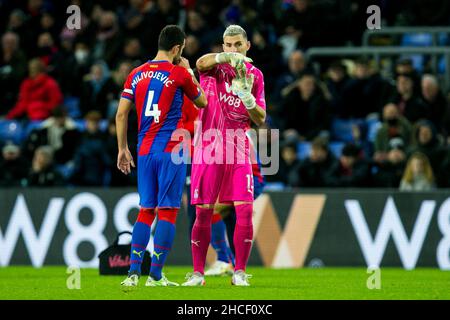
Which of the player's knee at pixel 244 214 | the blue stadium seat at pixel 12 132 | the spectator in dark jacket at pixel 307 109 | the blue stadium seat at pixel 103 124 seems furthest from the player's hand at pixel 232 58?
the blue stadium seat at pixel 12 132

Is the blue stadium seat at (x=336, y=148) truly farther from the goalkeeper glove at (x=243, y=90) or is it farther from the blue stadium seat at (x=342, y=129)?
the goalkeeper glove at (x=243, y=90)

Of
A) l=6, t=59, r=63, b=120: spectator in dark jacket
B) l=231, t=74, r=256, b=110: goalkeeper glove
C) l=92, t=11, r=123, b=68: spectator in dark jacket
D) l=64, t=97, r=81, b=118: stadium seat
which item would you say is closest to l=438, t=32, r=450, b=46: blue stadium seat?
l=92, t=11, r=123, b=68: spectator in dark jacket

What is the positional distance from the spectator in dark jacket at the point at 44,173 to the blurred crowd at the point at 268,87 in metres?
0.02

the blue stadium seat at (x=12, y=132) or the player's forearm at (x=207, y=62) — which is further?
the blue stadium seat at (x=12, y=132)

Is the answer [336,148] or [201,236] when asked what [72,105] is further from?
[201,236]

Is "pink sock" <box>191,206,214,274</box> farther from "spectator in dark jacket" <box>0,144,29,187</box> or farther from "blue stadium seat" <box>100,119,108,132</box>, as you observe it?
"blue stadium seat" <box>100,119,108,132</box>

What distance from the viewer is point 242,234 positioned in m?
10.4

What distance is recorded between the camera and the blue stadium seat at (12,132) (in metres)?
19.5

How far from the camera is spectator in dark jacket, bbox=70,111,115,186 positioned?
58.1ft

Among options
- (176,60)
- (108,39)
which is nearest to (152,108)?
(176,60)

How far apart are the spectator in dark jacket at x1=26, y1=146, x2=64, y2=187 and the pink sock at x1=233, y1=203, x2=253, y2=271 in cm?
747

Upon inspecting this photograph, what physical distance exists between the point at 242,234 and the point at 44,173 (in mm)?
7669

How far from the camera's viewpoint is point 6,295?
972 cm
